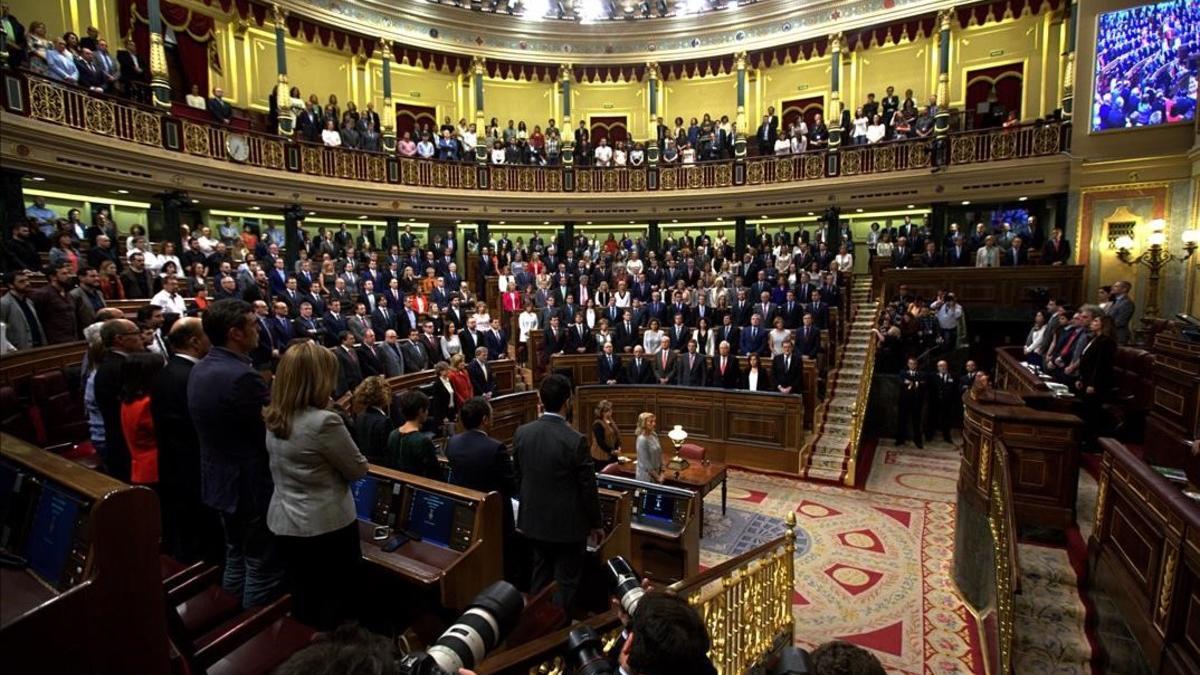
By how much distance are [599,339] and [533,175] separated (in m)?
7.59

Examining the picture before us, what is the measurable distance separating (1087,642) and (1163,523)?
3.76ft

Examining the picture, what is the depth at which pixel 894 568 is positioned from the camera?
5.19 metres

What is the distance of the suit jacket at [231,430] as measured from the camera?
2.08 m

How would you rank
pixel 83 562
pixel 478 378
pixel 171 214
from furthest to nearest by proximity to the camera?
pixel 171 214, pixel 478 378, pixel 83 562

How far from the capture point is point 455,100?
17.4 metres

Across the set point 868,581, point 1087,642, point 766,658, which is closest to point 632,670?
point 766,658

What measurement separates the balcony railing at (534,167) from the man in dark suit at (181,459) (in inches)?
290

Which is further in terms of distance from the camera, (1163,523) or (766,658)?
(766,658)

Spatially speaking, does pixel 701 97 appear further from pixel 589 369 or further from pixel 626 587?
pixel 626 587

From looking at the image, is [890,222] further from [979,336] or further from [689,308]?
[689,308]

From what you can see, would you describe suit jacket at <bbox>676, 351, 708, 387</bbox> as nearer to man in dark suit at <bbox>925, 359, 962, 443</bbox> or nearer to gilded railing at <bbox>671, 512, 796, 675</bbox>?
man in dark suit at <bbox>925, 359, 962, 443</bbox>

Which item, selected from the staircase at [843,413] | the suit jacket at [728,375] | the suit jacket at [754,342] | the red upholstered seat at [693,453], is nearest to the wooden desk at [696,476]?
the red upholstered seat at [693,453]

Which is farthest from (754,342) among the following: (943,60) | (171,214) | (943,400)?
(943,60)

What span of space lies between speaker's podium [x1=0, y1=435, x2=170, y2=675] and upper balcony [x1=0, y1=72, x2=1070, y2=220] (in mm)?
7801
